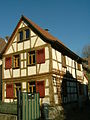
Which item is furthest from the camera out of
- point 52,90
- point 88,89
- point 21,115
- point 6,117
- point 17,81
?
point 88,89

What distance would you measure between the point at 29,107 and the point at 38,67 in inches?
195

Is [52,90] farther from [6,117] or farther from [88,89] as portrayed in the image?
[88,89]

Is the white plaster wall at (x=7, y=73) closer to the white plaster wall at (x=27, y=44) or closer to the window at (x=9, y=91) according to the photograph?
the window at (x=9, y=91)

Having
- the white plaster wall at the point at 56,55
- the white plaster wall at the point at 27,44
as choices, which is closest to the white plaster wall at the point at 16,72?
the white plaster wall at the point at 27,44

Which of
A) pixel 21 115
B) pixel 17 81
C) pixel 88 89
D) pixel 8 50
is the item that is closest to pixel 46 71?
pixel 17 81

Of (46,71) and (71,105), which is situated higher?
(46,71)

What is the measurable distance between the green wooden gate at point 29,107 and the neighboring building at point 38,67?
2.13 m

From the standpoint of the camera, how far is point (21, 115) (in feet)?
38.3

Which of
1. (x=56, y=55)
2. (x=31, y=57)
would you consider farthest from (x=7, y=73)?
(x=56, y=55)

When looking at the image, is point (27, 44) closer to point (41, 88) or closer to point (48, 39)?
point (48, 39)

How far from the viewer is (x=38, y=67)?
16.3 m

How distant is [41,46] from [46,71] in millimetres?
2575

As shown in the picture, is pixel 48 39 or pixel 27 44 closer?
pixel 48 39

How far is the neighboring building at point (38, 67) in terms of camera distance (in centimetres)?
1553
